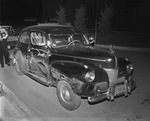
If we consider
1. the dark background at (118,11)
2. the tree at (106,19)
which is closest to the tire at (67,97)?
the tree at (106,19)

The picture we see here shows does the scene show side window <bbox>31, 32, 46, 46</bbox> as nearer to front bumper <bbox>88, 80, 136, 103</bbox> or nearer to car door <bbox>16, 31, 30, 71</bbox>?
car door <bbox>16, 31, 30, 71</bbox>

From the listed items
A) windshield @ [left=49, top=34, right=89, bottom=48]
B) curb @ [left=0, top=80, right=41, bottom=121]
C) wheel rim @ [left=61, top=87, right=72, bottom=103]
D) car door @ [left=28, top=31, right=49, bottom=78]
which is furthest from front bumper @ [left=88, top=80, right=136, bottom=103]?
windshield @ [left=49, top=34, right=89, bottom=48]

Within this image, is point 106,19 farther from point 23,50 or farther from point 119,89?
point 119,89

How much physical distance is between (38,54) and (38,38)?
1.64ft

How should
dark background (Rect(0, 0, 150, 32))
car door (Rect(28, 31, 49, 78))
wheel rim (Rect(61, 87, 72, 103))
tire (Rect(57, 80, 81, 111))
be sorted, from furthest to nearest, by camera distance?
dark background (Rect(0, 0, 150, 32))
car door (Rect(28, 31, 49, 78))
wheel rim (Rect(61, 87, 72, 103))
tire (Rect(57, 80, 81, 111))

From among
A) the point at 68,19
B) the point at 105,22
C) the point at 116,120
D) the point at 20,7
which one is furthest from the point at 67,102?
the point at 20,7

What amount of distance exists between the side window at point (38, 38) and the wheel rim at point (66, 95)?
1500mm

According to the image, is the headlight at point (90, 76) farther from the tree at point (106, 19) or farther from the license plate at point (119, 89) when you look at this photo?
the tree at point (106, 19)

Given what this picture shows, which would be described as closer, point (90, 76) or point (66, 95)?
point (90, 76)

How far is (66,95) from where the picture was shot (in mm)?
4512

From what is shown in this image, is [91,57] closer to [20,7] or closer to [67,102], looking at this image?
[67,102]

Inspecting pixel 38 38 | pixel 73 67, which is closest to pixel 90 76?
pixel 73 67

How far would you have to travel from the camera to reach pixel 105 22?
18703 millimetres

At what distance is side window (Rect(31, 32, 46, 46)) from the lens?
535cm
